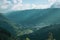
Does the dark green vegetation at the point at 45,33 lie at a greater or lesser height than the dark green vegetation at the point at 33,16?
Result: lesser

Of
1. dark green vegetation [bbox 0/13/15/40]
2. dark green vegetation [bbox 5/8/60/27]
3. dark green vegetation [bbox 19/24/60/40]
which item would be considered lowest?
dark green vegetation [bbox 19/24/60/40]

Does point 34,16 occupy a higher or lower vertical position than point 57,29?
higher

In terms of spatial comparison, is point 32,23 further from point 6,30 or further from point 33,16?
point 6,30

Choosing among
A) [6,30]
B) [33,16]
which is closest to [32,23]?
[33,16]

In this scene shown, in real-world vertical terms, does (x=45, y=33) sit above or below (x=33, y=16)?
below

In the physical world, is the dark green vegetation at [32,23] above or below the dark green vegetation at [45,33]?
above

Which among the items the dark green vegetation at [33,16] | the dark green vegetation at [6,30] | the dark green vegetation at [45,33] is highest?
the dark green vegetation at [33,16]

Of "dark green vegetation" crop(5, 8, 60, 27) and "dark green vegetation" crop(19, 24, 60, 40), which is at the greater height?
"dark green vegetation" crop(5, 8, 60, 27)

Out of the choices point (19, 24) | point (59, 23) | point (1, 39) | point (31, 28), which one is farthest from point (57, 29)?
point (1, 39)

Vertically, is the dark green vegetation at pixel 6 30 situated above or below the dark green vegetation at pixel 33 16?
below

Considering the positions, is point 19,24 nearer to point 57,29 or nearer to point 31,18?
point 31,18

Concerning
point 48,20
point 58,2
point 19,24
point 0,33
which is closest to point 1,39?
point 0,33
